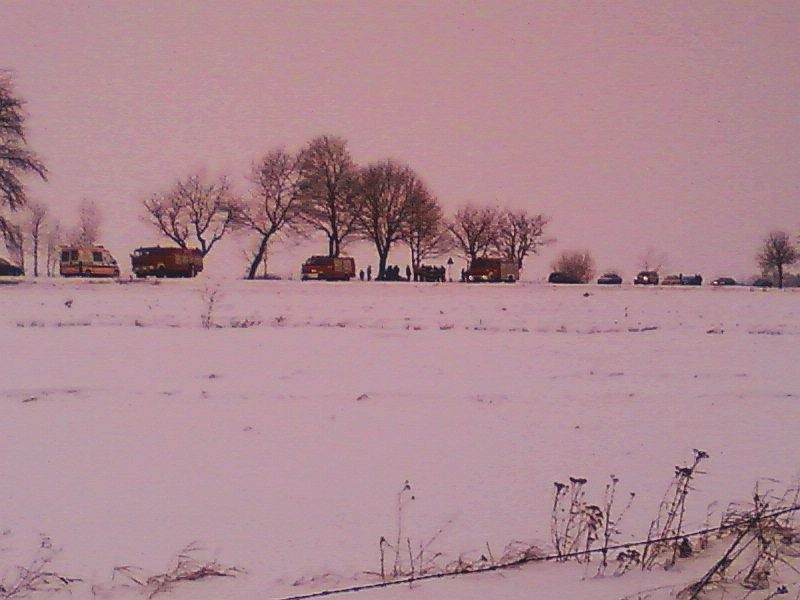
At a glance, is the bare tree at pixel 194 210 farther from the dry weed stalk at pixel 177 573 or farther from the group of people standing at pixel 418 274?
the dry weed stalk at pixel 177 573

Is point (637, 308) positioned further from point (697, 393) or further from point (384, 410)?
point (384, 410)

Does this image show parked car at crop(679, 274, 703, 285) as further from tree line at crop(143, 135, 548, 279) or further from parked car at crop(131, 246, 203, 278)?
parked car at crop(131, 246, 203, 278)

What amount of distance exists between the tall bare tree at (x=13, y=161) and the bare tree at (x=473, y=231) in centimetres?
4853

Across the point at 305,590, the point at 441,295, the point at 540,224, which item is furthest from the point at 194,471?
the point at 540,224

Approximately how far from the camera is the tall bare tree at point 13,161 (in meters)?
34.0

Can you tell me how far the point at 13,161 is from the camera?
113 feet

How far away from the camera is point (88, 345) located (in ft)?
49.0

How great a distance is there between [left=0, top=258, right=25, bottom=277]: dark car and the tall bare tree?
1023 cm

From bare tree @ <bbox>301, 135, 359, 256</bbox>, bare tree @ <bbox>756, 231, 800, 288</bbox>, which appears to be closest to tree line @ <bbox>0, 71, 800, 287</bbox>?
bare tree @ <bbox>301, 135, 359, 256</bbox>

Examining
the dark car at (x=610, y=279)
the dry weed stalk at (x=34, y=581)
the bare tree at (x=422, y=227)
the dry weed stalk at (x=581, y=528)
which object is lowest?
the dry weed stalk at (x=34, y=581)

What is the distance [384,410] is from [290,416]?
4.24ft

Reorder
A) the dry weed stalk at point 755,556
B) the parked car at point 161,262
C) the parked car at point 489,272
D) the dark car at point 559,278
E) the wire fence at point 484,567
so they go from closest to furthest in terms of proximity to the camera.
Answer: the dry weed stalk at point 755,556 → the wire fence at point 484,567 → the parked car at point 161,262 → the parked car at point 489,272 → the dark car at point 559,278

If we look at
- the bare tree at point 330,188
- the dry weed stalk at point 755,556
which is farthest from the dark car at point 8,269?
the dry weed stalk at point 755,556

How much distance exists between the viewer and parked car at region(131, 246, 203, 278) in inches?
1754
